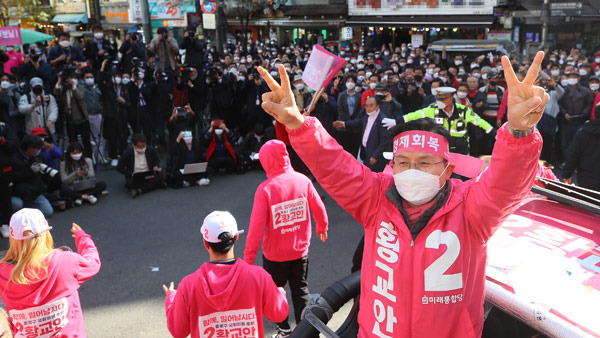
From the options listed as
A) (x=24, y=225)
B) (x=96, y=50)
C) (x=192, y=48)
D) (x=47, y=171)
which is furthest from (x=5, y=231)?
(x=192, y=48)

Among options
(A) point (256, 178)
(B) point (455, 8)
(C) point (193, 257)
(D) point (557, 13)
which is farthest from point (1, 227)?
(B) point (455, 8)

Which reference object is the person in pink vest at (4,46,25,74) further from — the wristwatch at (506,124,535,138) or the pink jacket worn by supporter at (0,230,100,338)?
the wristwatch at (506,124,535,138)

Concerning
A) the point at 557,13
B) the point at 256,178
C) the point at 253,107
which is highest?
the point at 557,13

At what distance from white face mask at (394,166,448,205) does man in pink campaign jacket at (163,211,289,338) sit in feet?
4.11

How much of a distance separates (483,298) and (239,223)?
577cm

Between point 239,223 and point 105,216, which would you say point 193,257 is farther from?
point 105,216

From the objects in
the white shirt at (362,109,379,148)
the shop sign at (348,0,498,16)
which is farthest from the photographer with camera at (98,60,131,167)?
the shop sign at (348,0,498,16)

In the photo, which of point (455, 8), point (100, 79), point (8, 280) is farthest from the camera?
point (455, 8)

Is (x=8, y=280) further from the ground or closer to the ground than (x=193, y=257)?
further from the ground

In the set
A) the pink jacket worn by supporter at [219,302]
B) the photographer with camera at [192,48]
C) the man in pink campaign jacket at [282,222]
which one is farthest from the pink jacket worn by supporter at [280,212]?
the photographer with camera at [192,48]

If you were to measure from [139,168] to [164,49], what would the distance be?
6.04 metres

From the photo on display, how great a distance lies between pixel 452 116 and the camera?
731 cm

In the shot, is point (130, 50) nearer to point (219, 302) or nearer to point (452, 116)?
point (452, 116)

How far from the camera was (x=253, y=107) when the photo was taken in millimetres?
12109
